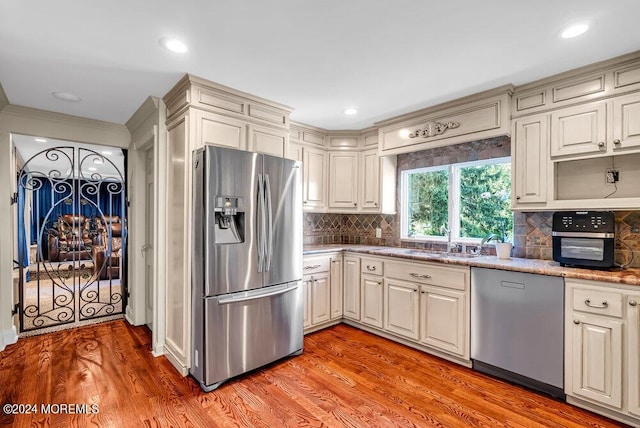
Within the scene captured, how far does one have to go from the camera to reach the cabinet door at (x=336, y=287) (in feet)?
11.7

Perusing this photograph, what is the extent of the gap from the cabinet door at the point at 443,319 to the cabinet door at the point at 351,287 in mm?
798

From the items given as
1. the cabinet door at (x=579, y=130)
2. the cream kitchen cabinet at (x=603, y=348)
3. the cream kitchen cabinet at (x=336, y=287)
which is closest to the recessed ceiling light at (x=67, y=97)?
the cream kitchen cabinet at (x=336, y=287)

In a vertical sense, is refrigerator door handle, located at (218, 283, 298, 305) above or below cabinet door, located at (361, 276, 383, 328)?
above

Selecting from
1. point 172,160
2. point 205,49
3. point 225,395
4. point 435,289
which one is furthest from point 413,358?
point 205,49

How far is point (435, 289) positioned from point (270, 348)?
1564 mm

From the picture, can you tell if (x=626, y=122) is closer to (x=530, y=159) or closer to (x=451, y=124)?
(x=530, y=159)

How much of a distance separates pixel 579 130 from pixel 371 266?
213 cm

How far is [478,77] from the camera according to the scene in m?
2.49

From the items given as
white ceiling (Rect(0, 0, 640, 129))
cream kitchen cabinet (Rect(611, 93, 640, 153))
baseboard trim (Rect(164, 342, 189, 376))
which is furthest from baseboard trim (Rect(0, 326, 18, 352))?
cream kitchen cabinet (Rect(611, 93, 640, 153))

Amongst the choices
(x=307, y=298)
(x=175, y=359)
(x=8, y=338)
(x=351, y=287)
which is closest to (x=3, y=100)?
(x=8, y=338)

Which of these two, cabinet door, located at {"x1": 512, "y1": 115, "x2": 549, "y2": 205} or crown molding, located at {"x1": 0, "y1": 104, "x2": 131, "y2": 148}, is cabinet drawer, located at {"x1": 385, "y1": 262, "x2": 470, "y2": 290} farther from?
crown molding, located at {"x1": 0, "y1": 104, "x2": 131, "y2": 148}

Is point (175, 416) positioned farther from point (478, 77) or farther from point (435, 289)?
point (478, 77)

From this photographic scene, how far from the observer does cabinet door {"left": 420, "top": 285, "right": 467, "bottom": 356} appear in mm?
2674

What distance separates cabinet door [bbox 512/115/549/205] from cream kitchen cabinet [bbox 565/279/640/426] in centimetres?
77
